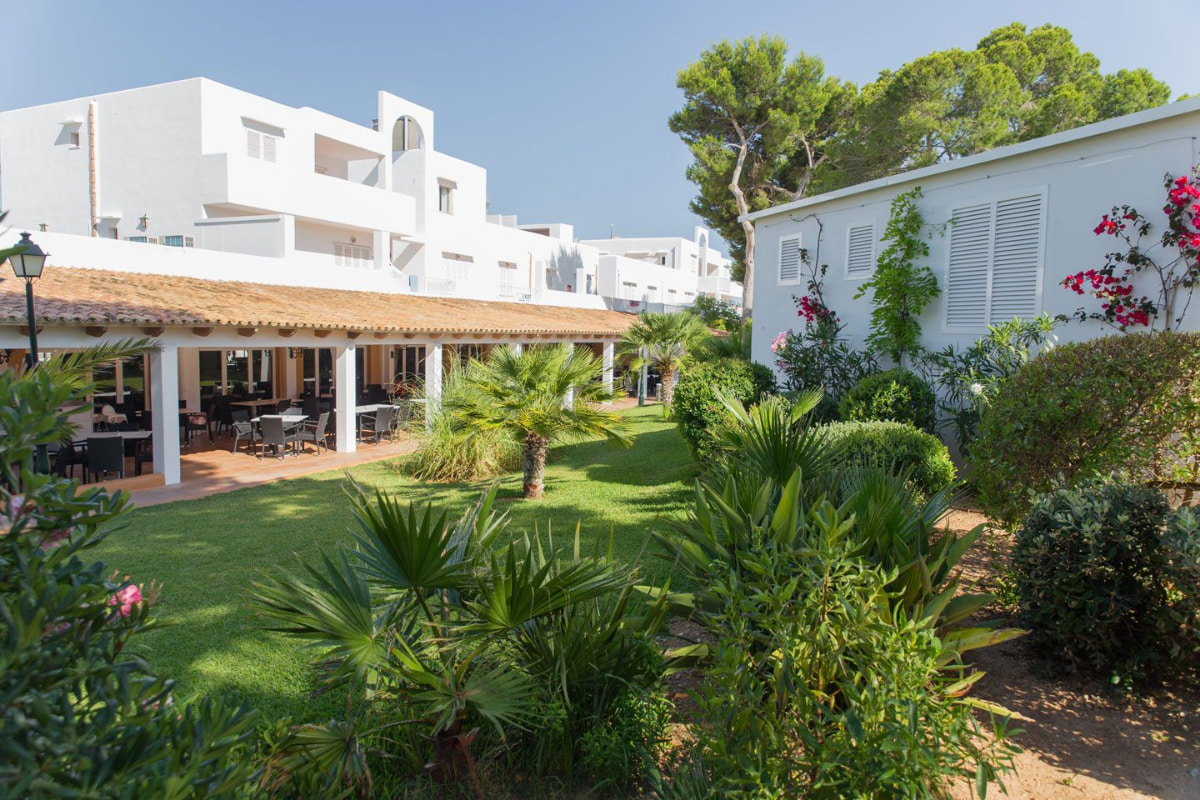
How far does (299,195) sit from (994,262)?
2014 cm

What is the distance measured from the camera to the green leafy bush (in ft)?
33.7

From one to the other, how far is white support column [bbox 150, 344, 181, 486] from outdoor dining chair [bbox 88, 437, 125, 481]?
0.68 meters

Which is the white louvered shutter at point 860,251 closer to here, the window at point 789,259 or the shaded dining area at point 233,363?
the window at point 789,259

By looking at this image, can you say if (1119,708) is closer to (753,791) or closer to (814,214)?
(753,791)

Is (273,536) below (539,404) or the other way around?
below

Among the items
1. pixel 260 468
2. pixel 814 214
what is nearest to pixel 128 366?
pixel 260 468

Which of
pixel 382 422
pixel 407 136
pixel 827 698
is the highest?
pixel 407 136

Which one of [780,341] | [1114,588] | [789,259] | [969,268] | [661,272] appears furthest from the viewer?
[661,272]

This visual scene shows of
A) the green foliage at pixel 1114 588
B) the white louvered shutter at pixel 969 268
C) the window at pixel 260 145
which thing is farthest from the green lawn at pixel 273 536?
the window at pixel 260 145

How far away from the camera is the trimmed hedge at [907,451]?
7.73 metres

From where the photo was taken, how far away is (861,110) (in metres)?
28.8

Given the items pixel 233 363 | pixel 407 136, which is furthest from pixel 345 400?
pixel 407 136

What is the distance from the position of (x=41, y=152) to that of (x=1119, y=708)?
3123cm

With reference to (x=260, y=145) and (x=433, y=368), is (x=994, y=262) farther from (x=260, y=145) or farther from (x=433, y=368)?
(x=260, y=145)
